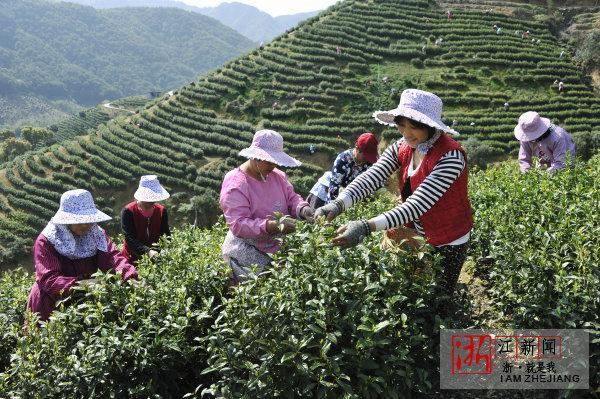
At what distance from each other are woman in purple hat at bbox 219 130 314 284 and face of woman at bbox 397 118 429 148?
34.8 inches

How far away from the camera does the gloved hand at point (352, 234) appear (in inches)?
115

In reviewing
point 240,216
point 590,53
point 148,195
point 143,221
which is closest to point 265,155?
point 240,216

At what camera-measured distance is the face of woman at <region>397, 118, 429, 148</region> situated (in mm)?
3186

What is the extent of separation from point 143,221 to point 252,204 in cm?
221

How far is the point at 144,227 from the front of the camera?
5465 mm

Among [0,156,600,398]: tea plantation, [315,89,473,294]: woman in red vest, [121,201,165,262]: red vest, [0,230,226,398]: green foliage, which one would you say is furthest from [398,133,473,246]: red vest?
[121,201,165,262]: red vest

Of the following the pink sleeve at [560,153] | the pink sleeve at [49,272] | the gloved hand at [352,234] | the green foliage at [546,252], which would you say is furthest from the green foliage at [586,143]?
the pink sleeve at [49,272]

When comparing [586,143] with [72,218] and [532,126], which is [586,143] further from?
[72,218]

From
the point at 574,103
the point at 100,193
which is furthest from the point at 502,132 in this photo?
the point at 100,193

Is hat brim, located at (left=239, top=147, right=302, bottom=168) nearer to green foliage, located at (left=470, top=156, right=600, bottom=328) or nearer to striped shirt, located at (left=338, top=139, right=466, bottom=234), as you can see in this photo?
striped shirt, located at (left=338, top=139, right=466, bottom=234)

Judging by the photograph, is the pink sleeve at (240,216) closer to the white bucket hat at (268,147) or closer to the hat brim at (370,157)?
the white bucket hat at (268,147)

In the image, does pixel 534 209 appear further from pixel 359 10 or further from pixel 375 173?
pixel 359 10

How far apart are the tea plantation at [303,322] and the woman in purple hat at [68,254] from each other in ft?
1.23

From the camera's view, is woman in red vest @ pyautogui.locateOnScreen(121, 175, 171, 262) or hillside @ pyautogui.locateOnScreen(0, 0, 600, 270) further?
hillside @ pyautogui.locateOnScreen(0, 0, 600, 270)
